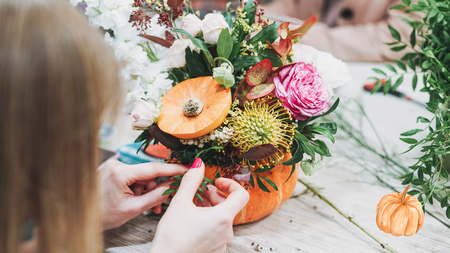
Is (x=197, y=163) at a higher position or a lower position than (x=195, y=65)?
lower

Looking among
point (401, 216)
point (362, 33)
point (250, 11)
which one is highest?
point (250, 11)

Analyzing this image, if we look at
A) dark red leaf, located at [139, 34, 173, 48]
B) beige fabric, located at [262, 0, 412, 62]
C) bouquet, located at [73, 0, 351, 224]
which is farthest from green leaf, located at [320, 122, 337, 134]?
beige fabric, located at [262, 0, 412, 62]

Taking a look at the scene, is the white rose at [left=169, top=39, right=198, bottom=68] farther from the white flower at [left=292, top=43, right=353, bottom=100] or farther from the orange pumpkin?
the white flower at [left=292, top=43, right=353, bottom=100]

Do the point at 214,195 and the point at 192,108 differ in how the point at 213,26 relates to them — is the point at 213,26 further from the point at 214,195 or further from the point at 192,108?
the point at 214,195

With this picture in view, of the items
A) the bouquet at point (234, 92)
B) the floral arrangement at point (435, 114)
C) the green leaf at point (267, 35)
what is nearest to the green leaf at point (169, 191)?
the bouquet at point (234, 92)

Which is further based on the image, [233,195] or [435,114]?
[435,114]

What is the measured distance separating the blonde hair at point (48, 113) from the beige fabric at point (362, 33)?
171 cm

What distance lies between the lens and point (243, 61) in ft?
1.75

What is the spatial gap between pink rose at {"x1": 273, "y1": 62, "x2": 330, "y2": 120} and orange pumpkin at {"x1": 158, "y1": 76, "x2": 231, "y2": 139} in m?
0.10

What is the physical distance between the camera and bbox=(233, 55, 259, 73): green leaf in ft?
1.72

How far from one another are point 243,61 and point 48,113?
0.35 m

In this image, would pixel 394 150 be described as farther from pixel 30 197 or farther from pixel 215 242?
pixel 30 197

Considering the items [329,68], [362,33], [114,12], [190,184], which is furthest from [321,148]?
[362,33]

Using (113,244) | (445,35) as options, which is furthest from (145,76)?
(445,35)
